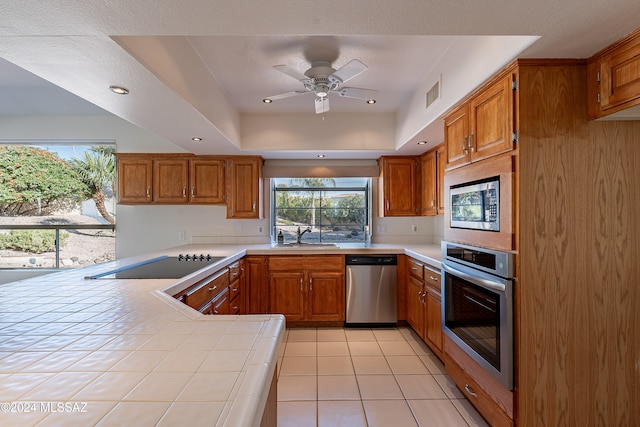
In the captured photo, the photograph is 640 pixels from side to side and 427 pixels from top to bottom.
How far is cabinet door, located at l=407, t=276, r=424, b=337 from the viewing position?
10.1 feet

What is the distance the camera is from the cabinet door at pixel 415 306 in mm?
3068

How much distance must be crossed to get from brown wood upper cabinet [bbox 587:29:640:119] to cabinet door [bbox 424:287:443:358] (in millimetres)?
1746

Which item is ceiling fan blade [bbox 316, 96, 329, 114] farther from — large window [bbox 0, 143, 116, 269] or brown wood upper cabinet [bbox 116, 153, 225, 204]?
large window [bbox 0, 143, 116, 269]

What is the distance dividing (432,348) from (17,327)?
2842mm

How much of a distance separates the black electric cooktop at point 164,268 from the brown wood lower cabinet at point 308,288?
0.90 meters

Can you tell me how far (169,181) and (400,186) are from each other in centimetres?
289

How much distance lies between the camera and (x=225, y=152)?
12.2ft

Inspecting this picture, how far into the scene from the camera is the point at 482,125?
191cm

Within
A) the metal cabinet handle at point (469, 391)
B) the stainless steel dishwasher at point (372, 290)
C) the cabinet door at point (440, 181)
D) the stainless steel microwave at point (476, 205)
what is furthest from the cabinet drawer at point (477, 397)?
the cabinet door at point (440, 181)

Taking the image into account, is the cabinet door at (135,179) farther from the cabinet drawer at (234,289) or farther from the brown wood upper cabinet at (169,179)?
the cabinet drawer at (234,289)

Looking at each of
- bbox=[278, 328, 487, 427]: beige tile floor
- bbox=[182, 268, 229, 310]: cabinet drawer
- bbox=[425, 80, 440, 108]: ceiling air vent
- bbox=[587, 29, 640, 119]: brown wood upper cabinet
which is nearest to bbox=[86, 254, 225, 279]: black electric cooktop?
bbox=[182, 268, 229, 310]: cabinet drawer

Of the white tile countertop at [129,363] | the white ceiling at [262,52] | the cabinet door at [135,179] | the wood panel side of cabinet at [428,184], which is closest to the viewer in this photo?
the white tile countertop at [129,363]

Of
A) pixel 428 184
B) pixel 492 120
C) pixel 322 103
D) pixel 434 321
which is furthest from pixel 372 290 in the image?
pixel 492 120

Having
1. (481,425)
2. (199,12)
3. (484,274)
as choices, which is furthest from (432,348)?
→ (199,12)
